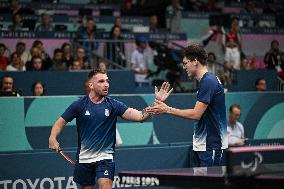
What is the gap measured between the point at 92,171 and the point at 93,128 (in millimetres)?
525

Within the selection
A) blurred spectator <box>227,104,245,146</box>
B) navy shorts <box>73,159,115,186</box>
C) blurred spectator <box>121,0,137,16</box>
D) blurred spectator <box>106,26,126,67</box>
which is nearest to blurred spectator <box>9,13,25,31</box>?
blurred spectator <box>106,26,126,67</box>

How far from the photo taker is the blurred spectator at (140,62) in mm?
17188

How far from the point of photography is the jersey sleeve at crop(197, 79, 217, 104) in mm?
8109

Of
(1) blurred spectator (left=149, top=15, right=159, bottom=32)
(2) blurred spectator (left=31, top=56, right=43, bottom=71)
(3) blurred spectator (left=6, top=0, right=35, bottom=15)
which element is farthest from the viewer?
(1) blurred spectator (left=149, top=15, right=159, bottom=32)

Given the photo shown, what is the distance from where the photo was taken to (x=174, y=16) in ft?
67.3

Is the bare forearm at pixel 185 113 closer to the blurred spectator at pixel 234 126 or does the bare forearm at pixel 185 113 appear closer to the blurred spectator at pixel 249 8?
the blurred spectator at pixel 234 126

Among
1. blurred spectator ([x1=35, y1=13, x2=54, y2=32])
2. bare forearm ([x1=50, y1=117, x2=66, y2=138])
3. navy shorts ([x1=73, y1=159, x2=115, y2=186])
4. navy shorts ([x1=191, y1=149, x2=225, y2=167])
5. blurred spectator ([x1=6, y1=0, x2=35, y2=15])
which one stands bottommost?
navy shorts ([x1=73, y1=159, x2=115, y2=186])

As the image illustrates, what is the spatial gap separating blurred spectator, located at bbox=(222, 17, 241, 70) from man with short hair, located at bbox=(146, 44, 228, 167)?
10.3 metres

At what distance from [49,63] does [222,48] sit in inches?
237

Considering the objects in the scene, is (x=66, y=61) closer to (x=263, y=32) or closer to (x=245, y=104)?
(x=245, y=104)

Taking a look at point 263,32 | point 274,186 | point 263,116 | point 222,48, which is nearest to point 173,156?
point 263,116

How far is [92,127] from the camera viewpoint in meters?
8.74

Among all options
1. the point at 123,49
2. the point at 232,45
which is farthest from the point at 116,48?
the point at 232,45

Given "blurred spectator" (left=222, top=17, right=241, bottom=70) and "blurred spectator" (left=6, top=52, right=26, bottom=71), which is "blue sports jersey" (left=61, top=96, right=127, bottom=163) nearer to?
"blurred spectator" (left=6, top=52, right=26, bottom=71)
